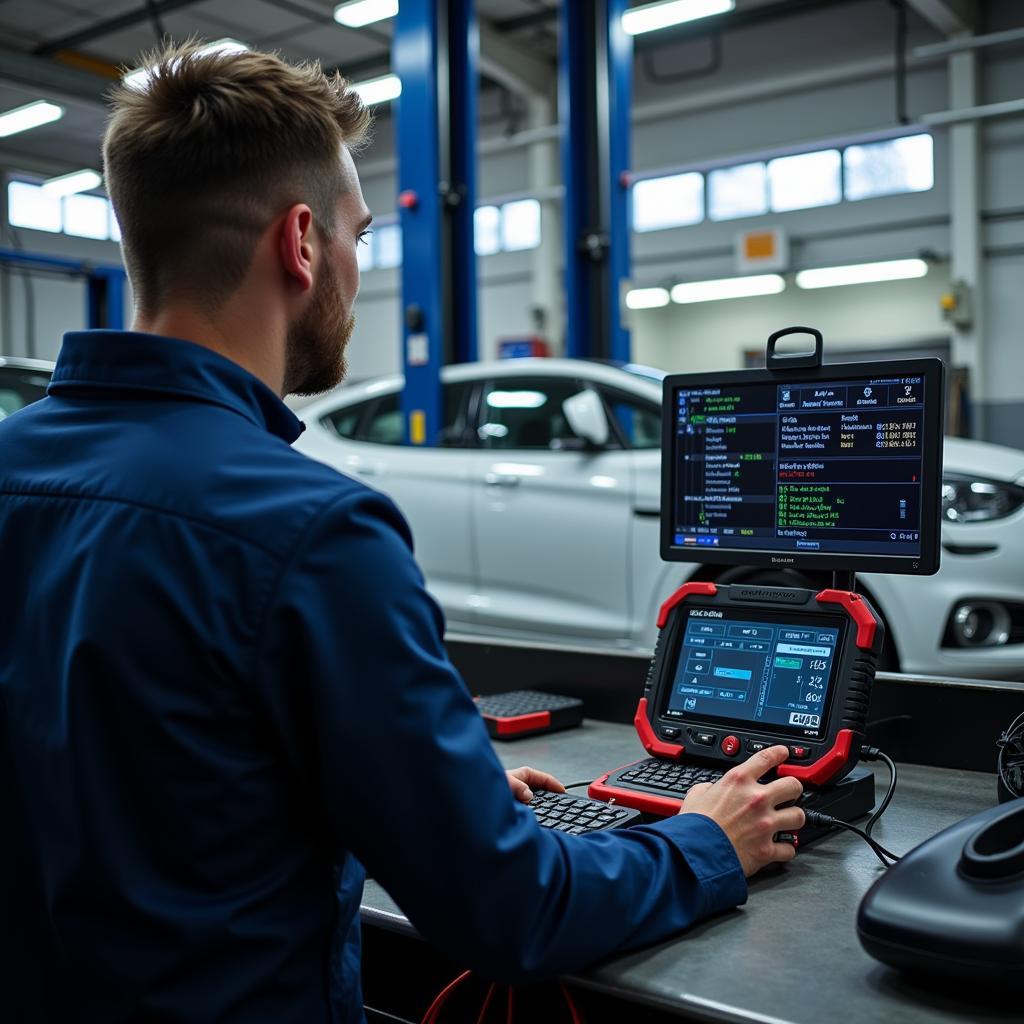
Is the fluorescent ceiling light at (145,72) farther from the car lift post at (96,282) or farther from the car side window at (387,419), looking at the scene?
the car lift post at (96,282)

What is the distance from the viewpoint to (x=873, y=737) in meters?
1.65

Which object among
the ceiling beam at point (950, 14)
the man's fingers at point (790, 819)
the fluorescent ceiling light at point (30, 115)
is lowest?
the man's fingers at point (790, 819)

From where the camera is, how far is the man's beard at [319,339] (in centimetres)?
113

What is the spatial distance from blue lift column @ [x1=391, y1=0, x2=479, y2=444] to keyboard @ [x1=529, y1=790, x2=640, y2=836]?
12.8 feet

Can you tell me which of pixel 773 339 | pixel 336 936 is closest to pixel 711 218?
pixel 773 339

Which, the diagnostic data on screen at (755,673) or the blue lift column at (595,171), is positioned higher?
the blue lift column at (595,171)

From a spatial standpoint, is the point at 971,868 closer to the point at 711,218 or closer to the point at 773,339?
the point at 773,339

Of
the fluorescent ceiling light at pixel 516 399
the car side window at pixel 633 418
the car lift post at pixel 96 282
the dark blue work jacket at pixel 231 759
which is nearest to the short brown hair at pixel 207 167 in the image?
the dark blue work jacket at pixel 231 759

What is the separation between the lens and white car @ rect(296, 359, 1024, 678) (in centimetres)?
360

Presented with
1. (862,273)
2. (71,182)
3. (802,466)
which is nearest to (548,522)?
(802,466)

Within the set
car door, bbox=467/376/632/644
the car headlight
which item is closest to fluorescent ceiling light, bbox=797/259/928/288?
car door, bbox=467/376/632/644

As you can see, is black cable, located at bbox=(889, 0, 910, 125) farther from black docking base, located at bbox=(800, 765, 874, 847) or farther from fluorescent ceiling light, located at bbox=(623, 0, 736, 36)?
black docking base, located at bbox=(800, 765, 874, 847)

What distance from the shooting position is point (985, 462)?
3.75m

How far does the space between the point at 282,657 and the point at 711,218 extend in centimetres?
1150
